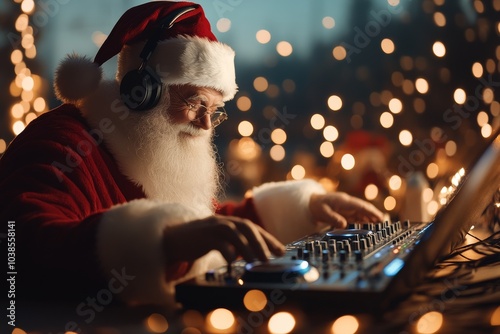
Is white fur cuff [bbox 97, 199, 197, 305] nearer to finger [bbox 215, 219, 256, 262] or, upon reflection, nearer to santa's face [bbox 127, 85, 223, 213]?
finger [bbox 215, 219, 256, 262]

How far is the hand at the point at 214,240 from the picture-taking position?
1.90 ft

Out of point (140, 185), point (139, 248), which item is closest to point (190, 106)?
point (140, 185)

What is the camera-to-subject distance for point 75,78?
99cm

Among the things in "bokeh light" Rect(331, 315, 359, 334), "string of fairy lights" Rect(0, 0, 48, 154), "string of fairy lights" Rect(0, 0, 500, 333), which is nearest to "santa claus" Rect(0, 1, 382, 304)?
"bokeh light" Rect(331, 315, 359, 334)

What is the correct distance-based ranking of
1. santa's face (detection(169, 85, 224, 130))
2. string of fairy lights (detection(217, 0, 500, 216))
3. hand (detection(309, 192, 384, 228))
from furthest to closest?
string of fairy lights (detection(217, 0, 500, 216)), hand (detection(309, 192, 384, 228)), santa's face (detection(169, 85, 224, 130))

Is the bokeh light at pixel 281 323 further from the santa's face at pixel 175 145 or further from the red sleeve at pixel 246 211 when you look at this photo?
the red sleeve at pixel 246 211

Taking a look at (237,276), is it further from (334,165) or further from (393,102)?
(334,165)

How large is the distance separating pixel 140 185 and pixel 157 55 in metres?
0.25

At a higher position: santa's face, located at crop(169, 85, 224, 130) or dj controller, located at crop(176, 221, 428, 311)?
santa's face, located at crop(169, 85, 224, 130)

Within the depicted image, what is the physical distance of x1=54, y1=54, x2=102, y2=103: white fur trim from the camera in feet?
3.23

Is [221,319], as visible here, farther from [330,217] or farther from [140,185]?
[330,217]

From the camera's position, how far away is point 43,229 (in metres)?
0.66

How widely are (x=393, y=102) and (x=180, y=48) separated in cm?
138

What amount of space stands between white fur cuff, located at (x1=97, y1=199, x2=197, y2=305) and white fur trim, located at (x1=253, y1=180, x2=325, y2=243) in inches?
23.1
